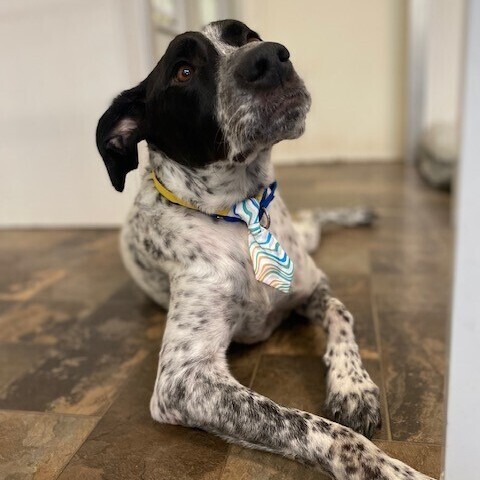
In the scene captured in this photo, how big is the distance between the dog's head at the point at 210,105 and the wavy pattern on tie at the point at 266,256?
19cm

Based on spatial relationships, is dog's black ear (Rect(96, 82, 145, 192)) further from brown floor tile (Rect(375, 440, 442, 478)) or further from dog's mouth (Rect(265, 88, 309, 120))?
brown floor tile (Rect(375, 440, 442, 478))

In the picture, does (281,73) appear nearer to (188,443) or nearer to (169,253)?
(169,253)

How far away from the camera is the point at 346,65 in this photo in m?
5.67

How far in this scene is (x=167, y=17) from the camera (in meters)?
3.42

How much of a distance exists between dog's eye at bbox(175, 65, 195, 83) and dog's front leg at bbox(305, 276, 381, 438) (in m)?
0.86

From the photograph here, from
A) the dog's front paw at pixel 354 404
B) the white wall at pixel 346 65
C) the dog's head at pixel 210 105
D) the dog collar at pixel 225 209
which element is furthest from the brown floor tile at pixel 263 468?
the white wall at pixel 346 65

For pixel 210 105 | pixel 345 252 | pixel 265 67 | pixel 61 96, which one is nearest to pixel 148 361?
pixel 210 105

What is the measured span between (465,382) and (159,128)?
108 cm

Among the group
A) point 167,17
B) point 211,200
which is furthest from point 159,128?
point 167,17

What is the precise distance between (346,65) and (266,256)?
15.8 ft

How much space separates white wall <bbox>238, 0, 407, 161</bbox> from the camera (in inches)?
215

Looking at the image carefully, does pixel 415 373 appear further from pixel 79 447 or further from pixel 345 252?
pixel 345 252

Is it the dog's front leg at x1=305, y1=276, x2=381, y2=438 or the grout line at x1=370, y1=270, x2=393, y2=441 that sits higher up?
the dog's front leg at x1=305, y1=276, x2=381, y2=438

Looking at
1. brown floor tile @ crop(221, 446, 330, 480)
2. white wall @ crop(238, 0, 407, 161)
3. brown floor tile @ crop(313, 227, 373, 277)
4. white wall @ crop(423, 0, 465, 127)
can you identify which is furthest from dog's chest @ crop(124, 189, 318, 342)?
white wall @ crop(238, 0, 407, 161)
